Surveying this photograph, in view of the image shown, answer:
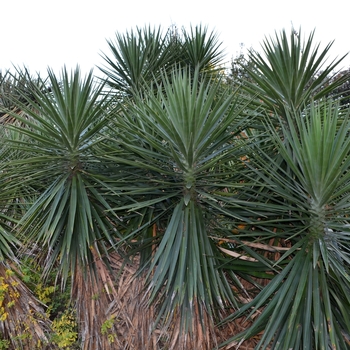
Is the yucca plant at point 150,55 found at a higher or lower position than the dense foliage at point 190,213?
higher

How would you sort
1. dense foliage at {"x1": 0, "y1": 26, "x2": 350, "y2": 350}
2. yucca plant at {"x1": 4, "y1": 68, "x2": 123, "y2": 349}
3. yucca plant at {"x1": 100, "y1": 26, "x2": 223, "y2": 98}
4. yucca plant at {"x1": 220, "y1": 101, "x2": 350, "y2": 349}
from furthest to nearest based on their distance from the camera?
yucca plant at {"x1": 100, "y1": 26, "x2": 223, "y2": 98} < yucca plant at {"x1": 4, "y1": 68, "x2": 123, "y2": 349} < dense foliage at {"x1": 0, "y1": 26, "x2": 350, "y2": 350} < yucca plant at {"x1": 220, "y1": 101, "x2": 350, "y2": 349}

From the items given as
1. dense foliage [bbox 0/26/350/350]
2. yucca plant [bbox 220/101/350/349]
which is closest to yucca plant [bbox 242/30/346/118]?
dense foliage [bbox 0/26/350/350]

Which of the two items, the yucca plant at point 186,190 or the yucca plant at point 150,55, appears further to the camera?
the yucca plant at point 150,55

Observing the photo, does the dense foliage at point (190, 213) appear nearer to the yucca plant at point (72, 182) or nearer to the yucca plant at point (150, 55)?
the yucca plant at point (72, 182)

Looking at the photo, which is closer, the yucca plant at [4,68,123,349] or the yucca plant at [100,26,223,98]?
the yucca plant at [4,68,123,349]

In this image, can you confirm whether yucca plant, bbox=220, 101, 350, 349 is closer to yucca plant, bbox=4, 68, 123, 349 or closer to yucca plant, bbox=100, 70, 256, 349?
yucca plant, bbox=100, 70, 256, 349

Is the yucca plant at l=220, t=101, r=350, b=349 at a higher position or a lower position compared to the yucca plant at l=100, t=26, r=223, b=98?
lower

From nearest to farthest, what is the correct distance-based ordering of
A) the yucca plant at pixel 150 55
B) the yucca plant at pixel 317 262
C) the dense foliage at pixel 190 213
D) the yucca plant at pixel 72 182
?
the yucca plant at pixel 317 262 → the dense foliage at pixel 190 213 → the yucca plant at pixel 72 182 → the yucca plant at pixel 150 55

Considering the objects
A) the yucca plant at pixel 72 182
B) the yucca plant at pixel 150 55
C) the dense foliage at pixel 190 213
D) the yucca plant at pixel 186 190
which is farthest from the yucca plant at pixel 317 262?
the yucca plant at pixel 150 55

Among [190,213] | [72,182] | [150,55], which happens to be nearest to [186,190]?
[190,213]

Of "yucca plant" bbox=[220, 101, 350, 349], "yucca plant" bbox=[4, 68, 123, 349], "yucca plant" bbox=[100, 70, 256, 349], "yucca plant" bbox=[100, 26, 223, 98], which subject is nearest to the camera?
"yucca plant" bbox=[220, 101, 350, 349]

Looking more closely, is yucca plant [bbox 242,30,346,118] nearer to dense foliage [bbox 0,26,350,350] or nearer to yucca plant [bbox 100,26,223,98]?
dense foliage [bbox 0,26,350,350]

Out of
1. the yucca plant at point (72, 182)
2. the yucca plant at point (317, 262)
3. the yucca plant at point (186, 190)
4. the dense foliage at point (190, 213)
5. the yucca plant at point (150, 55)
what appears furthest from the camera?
the yucca plant at point (150, 55)

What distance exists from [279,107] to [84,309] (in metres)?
2.52
